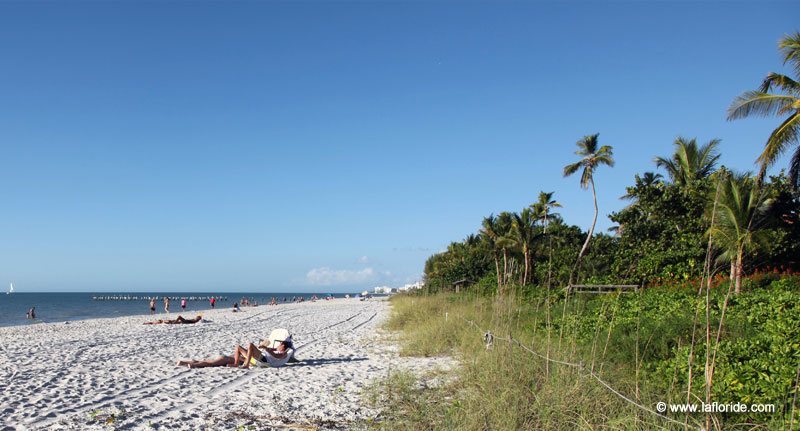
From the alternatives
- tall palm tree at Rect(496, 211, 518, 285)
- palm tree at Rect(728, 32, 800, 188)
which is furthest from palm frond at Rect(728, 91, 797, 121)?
tall palm tree at Rect(496, 211, 518, 285)

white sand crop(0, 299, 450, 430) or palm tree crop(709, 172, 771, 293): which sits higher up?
palm tree crop(709, 172, 771, 293)

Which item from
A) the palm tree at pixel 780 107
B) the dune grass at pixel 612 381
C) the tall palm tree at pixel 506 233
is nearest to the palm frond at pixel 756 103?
the palm tree at pixel 780 107

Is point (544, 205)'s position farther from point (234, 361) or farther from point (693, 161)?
point (234, 361)

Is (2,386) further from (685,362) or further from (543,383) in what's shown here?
(685,362)

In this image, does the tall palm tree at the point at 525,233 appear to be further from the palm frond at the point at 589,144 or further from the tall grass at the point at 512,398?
the tall grass at the point at 512,398

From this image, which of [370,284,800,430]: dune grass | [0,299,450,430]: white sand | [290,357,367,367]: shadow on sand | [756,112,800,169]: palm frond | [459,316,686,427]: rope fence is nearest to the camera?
[459,316,686,427]: rope fence

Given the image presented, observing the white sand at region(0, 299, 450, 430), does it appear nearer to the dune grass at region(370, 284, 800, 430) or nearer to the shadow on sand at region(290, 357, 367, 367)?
the shadow on sand at region(290, 357, 367, 367)

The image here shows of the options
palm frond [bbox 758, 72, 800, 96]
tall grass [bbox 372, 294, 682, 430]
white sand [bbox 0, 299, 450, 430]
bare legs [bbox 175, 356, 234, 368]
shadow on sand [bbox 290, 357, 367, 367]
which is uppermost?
palm frond [bbox 758, 72, 800, 96]

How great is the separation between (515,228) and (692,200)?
43.9 feet

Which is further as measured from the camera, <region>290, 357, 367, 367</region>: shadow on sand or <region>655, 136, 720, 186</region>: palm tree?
<region>655, 136, 720, 186</region>: palm tree

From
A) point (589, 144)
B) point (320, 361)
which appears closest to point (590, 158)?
point (589, 144)

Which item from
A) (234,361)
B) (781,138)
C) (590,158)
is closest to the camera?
(234,361)

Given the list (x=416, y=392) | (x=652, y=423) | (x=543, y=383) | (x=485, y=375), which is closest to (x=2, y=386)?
(x=416, y=392)

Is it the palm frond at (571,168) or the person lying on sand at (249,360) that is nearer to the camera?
the person lying on sand at (249,360)
